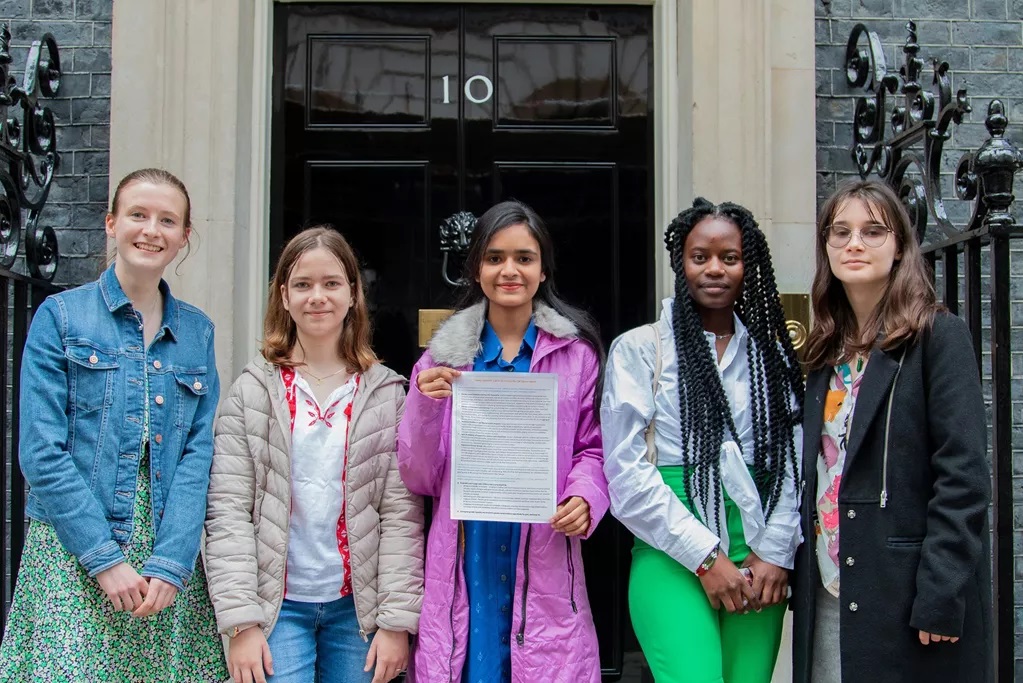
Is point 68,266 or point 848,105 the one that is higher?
point 848,105

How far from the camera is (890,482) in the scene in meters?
2.56

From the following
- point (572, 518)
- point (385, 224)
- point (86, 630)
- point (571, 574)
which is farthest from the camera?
point (385, 224)

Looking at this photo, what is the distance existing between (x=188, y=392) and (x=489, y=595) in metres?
1.08

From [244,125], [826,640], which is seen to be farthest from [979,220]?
[244,125]

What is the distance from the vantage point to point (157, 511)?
9.23 ft

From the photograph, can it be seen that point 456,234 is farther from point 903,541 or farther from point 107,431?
point 903,541

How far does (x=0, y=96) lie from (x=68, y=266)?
2.91ft

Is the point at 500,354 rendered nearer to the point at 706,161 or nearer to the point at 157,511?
the point at 157,511

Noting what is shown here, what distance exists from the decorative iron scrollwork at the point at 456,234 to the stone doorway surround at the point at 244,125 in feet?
2.80

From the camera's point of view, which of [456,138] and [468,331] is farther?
[456,138]

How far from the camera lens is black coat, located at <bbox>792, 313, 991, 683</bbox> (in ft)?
8.02

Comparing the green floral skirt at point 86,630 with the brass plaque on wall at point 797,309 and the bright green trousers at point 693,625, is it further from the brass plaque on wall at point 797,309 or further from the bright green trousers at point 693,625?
the brass plaque on wall at point 797,309

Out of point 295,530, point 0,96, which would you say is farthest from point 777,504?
point 0,96

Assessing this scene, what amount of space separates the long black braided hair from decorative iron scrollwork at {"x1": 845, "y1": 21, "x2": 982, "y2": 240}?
3.06 feet
